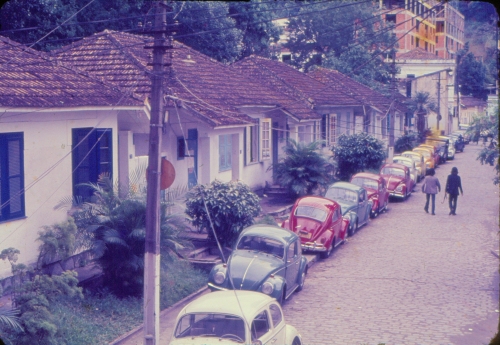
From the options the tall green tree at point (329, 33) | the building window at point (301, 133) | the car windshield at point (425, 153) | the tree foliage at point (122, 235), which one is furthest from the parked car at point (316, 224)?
the tall green tree at point (329, 33)

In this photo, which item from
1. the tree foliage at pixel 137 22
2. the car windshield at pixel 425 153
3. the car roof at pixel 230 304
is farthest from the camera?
the car windshield at pixel 425 153

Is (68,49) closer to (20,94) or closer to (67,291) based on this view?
(20,94)

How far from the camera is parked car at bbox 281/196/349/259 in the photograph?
56.9 ft

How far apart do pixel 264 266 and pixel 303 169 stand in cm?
1244

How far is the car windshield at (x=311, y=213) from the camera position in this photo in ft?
57.8

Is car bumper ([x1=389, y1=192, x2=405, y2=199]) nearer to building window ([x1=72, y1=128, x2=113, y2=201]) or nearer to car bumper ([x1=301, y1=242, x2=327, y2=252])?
car bumper ([x1=301, y1=242, x2=327, y2=252])

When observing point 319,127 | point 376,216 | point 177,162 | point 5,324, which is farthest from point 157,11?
point 319,127

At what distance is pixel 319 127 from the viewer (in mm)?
34844

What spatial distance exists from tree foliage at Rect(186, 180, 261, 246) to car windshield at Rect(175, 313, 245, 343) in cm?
736

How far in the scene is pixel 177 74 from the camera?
21.6 m

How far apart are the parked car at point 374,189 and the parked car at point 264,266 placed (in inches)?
418

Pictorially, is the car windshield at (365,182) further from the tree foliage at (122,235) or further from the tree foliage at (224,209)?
the tree foliage at (122,235)

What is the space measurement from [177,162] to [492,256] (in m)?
→ 10.3

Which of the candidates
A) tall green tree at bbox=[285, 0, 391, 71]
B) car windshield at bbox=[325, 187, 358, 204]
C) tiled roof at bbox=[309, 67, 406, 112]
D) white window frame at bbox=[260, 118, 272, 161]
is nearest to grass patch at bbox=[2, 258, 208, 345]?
car windshield at bbox=[325, 187, 358, 204]
